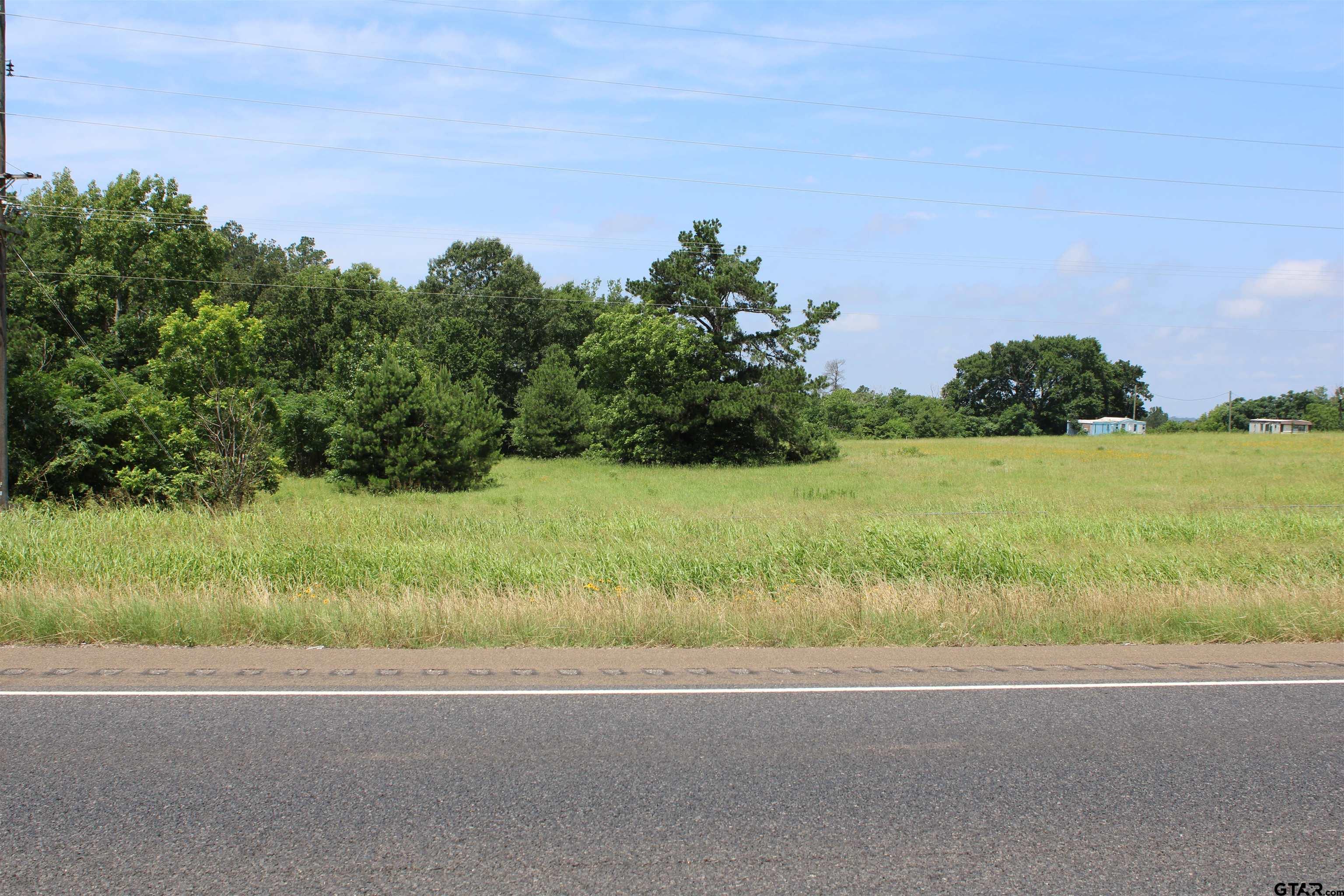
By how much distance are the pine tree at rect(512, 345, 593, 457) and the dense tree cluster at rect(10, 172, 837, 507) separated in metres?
0.14

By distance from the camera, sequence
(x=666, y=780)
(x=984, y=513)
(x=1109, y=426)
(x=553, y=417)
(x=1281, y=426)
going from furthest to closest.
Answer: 1. (x=1109, y=426)
2. (x=1281, y=426)
3. (x=553, y=417)
4. (x=984, y=513)
5. (x=666, y=780)

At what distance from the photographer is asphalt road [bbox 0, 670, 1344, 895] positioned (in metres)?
3.90

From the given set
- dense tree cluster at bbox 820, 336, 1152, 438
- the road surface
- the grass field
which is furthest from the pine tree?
dense tree cluster at bbox 820, 336, 1152, 438

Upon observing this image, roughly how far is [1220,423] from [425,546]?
146237mm

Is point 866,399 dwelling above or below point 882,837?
above

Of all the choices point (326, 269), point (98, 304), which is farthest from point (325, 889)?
point (326, 269)

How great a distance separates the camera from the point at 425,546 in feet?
47.2

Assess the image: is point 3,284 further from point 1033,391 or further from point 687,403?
point 1033,391

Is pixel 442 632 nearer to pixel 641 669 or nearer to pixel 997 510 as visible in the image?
pixel 641 669

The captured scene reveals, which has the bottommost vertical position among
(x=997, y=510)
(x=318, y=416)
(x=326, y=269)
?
(x=997, y=510)

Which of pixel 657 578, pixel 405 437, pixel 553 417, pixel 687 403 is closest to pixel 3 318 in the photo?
pixel 657 578

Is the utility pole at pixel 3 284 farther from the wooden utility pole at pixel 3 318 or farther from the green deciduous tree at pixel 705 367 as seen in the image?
the green deciduous tree at pixel 705 367

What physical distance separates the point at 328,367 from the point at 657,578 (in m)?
53.1

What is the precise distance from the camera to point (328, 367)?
5922cm
